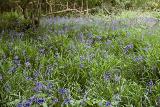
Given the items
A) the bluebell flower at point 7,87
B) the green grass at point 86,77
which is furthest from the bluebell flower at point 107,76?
the bluebell flower at point 7,87

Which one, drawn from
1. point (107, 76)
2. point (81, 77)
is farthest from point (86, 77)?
point (107, 76)

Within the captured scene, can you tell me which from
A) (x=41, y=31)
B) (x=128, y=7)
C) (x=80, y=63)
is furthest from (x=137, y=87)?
(x=128, y=7)

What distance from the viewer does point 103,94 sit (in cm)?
425

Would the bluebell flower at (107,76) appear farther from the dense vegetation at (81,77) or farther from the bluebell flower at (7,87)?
the bluebell flower at (7,87)

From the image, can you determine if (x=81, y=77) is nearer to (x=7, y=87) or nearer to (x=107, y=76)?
(x=107, y=76)

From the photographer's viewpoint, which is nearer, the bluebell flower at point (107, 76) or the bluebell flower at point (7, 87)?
the bluebell flower at point (7, 87)

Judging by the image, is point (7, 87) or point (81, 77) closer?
point (7, 87)

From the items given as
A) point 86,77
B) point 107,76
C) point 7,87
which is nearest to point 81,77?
point 86,77

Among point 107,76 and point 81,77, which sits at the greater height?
point 107,76

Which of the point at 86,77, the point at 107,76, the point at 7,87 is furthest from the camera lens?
the point at 86,77

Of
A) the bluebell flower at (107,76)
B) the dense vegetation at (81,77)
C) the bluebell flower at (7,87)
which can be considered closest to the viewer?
the dense vegetation at (81,77)

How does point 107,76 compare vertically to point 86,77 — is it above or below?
above

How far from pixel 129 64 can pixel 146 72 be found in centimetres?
42

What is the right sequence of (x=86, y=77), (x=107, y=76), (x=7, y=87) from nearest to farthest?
(x=7, y=87)
(x=107, y=76)
(x=86, y=77)
